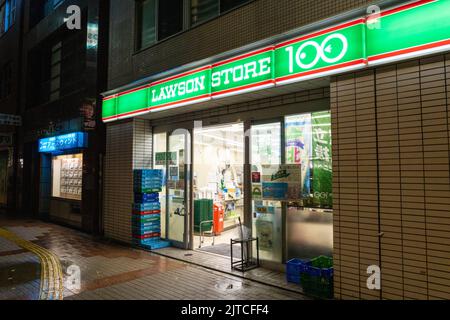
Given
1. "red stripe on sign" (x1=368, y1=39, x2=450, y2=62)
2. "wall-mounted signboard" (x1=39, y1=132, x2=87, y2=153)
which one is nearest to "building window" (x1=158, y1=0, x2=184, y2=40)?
"wall-mounted signboard" (x1=39, y1=132, x2=87, y2=153)

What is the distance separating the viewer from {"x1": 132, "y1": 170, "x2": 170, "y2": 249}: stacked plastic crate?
27.9 ft

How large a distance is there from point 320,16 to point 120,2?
702 cm

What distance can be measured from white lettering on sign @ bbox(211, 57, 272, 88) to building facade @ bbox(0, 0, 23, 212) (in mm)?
12957

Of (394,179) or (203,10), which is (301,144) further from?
(203,10)

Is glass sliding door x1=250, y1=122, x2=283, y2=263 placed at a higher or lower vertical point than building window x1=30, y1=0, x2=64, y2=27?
lower

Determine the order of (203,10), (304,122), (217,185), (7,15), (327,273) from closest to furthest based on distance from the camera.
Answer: (327,273) < (304,122) < (203,10) < (217,185) < (7,15)

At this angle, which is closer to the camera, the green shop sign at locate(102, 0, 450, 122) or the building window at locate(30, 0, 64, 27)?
the green shop sign at locate(102, 0, 450, 122)

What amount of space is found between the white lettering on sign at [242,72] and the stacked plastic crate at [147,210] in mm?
3426

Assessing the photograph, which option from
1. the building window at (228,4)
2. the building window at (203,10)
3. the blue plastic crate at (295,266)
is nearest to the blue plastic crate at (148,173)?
the building window at (203,10)

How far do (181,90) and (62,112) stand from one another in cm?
720

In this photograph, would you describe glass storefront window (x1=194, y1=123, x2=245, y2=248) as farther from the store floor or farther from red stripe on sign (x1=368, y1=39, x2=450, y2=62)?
red stripe on sign (x1=368, y1=39, x2=450, y2=62)

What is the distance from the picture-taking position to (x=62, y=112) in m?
12.3

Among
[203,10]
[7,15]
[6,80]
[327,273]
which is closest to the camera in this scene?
[327,273]

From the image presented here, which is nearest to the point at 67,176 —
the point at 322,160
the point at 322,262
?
the point at 322,160
